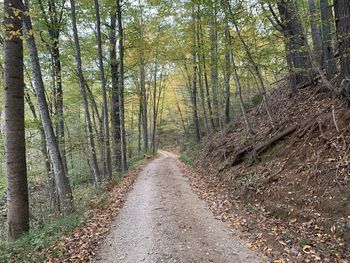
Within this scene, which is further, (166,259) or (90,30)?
(90,30)

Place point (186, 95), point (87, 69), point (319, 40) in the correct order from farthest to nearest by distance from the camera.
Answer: point (186, 95)
point (87, 69)
point (319, 40)

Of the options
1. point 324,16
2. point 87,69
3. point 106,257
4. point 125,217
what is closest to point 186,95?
point 87,69

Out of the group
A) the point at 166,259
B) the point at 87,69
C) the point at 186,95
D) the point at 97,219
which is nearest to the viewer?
the point at 166,259

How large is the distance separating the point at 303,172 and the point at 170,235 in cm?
353

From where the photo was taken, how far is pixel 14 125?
5.43 meters

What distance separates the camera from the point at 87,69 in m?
15.4

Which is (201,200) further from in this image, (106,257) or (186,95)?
(186,95)

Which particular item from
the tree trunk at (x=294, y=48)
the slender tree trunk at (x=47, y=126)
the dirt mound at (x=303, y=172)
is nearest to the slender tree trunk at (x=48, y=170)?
the slender tree trunk at (x=47, y=126)

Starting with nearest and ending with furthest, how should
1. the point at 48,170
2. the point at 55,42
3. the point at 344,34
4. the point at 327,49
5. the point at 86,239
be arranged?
the point at 86,239, the point at 344,34, the point at 327,49, the point at 55,42, the point at 48,170

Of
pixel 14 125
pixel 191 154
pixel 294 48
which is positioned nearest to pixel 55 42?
pixel 14 125

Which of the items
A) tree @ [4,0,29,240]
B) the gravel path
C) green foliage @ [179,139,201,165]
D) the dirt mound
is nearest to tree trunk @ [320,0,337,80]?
the dirt mound

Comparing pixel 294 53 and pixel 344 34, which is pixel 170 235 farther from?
pixel 294 53

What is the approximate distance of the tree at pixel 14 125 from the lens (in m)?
→ 5.28

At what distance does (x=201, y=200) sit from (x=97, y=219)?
3.09 metres
